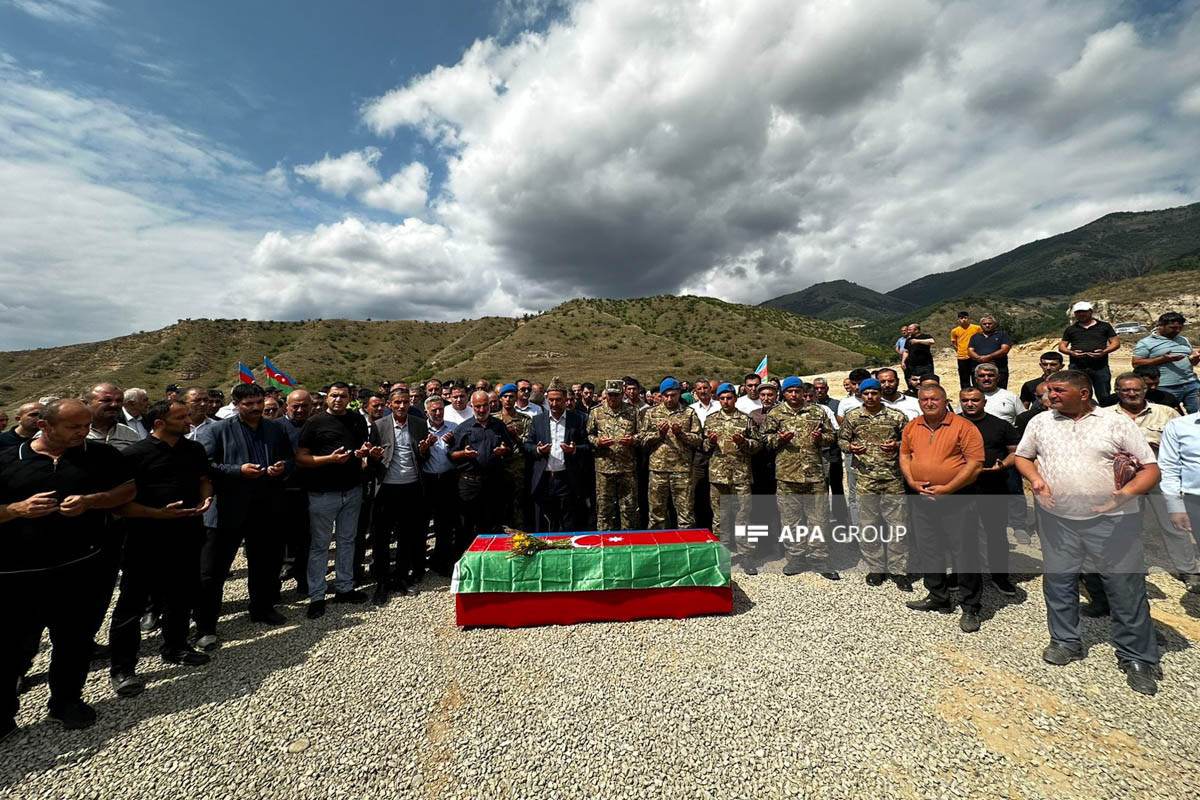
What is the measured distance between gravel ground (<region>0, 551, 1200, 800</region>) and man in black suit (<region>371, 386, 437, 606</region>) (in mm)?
905

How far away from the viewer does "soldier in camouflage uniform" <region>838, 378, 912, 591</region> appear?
5379 mm

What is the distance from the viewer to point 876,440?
5516 mm

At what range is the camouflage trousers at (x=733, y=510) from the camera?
6.14 meters

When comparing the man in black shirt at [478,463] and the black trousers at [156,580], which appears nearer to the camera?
the black trousers at [156,580]

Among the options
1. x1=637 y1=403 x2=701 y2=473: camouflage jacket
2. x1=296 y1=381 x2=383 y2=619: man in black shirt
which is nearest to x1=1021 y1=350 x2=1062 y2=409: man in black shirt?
x1=637 y1=403 x2=701 y2=473: camouflage jacket

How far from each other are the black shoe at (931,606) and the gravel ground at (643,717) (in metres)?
0.15

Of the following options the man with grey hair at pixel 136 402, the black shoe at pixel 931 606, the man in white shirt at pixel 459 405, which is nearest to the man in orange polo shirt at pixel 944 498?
the black shoe at pixel 931 606

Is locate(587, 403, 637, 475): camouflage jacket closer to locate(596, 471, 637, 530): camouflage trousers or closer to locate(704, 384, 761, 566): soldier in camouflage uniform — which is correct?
locate(596, 471, 637, 530): camouflage trousers

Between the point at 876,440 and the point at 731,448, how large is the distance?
1711 millimetres

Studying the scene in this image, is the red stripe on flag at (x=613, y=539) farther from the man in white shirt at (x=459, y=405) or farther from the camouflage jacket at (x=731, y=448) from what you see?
the man in white shirt at (x=459, y=405)

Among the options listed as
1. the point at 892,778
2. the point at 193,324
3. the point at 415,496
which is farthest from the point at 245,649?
the point at 193,324

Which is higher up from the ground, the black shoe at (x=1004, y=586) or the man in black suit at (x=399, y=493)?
the man in black suit at (x=399, y=493)

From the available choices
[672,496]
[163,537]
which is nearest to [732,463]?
[672,496]

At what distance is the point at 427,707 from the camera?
367 cm
